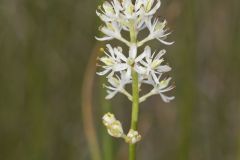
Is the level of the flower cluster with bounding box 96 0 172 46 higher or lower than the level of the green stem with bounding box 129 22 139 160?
higher

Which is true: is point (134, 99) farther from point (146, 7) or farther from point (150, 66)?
point (146, 7)

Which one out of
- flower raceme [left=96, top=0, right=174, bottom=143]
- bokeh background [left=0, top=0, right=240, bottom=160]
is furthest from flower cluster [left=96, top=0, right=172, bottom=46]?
bokeh background [left=0, top=0, right=240, bottom=160]

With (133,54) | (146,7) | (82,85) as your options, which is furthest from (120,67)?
(82,85)

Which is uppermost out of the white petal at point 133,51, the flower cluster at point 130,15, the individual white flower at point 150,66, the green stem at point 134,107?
the flower cluster at point 130,15

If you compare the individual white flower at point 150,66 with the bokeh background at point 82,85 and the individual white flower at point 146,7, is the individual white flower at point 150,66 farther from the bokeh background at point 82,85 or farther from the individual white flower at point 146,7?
the bokeh background at point 82,85

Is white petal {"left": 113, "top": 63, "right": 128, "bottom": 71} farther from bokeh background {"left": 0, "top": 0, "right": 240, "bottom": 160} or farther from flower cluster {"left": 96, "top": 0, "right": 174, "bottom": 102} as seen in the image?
bokeh background {"left": 0, "top": 0, "right": 240, "bottom": 160}

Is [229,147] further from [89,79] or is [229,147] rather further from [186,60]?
[89,79]

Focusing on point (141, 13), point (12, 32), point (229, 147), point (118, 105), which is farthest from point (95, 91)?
point (141, 13)

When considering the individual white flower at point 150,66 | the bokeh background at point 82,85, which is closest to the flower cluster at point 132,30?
the individual white flower at point 150,66
